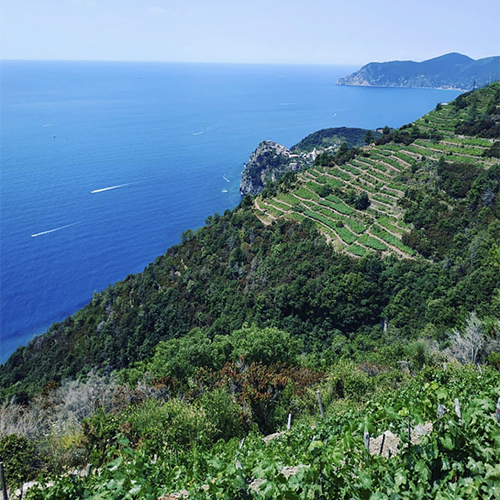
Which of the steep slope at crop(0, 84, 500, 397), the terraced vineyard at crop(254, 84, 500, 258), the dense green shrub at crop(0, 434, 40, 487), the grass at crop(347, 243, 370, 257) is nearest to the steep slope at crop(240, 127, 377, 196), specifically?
the terraced vineyard at crop(254, 84, 500, 258)

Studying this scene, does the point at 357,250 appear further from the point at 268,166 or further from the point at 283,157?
the point at 283,157

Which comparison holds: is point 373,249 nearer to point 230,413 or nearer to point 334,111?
point 230,413

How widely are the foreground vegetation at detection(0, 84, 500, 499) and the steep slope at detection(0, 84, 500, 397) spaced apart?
0.22 metres

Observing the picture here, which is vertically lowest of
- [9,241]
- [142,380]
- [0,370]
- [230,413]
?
[0,370]

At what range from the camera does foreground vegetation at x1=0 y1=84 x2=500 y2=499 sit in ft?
21.7

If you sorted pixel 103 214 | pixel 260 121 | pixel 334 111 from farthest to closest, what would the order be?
pixel 334 111
pixel 260 121
pixel 103 214

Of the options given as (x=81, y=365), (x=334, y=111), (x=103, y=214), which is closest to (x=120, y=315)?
(x=81, y=365)

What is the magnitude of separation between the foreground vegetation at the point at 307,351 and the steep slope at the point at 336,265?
0.72 feet

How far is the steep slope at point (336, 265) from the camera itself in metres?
35.7

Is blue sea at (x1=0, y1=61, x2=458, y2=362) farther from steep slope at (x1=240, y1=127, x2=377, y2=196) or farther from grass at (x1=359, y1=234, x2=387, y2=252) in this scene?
grass at (x1=359, y1=234, x2=387, y2=252)

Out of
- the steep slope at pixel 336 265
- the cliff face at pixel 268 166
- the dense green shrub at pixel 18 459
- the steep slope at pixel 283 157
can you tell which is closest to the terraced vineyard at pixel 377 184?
the steep slope at pixel 336 265

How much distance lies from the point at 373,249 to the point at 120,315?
30436 mm

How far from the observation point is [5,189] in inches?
3595

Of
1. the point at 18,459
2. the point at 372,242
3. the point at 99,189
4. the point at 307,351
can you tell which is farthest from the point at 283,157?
the point at 18,459
